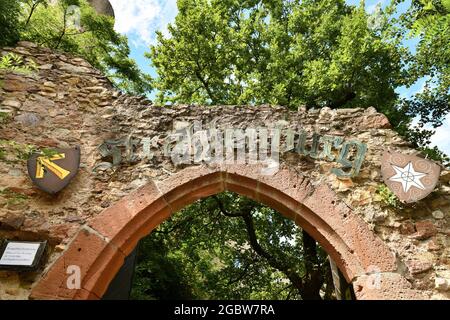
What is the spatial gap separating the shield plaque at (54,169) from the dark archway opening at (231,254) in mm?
3754

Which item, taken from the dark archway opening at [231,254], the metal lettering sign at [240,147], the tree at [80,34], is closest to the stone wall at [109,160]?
the metal lettering sign at [240,147]

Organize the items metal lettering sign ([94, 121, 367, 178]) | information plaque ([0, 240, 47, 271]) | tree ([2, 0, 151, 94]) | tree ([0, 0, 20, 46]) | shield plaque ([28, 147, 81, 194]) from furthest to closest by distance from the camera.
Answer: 1. tree ([2, 0, 151, 94])
2. tree ([0, 0, 20, 46])
3. metal lettering sign ([94, 121, 367, 178])
4. shield plaque ([28, 147, 81, 194])
5. information plaque ([0, 240, 47, 271])

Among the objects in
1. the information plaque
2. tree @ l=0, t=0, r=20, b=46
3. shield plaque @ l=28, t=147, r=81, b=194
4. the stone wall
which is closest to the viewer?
the information plaque

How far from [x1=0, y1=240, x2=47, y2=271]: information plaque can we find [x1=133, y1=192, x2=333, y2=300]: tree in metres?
4.00

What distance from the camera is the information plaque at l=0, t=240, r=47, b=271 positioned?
9.55 feet

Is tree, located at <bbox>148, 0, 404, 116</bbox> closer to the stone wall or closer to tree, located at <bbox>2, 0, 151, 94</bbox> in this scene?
tree, located at <bbox>2, 0, 151, 94</bbox>

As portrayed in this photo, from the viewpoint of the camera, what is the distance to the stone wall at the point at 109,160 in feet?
10.3

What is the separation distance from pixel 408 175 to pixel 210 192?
1930 millimetres

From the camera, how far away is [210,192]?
3697mm

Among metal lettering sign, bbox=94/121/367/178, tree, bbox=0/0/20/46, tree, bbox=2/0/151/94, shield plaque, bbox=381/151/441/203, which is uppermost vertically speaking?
tree, bbox=2/0/151/94

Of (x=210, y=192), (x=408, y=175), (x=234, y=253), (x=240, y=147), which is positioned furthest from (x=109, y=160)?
(x=234, y=253)

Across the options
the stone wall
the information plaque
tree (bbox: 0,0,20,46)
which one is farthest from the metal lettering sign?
tree (bbox: 0,0,20,46)
